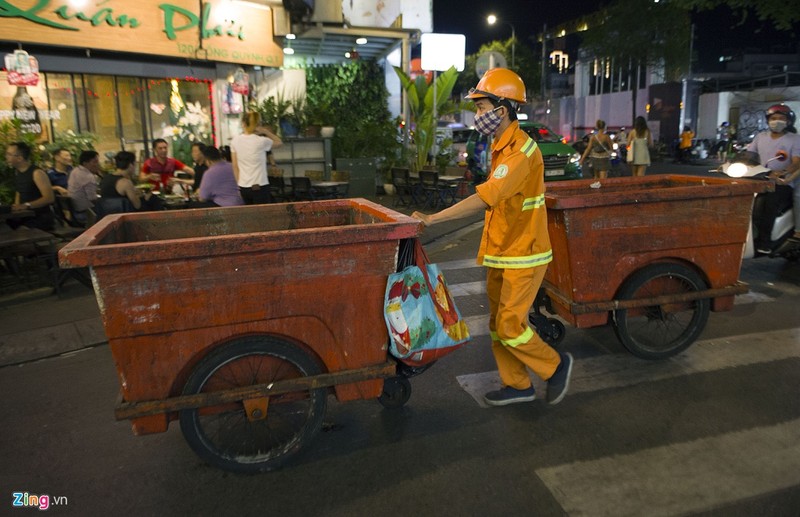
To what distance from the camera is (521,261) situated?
3.78 meters

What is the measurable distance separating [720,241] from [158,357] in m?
4.07

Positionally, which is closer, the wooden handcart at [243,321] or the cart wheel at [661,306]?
the wooden handcart at [243,321]

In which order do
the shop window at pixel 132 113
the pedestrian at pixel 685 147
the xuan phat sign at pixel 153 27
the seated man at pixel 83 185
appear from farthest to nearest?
the pedestrian at pixel 685 147, the shop window at pixel 132 113, the xuan phat sign at pixel 153 27, the seated man at pixel 83 185

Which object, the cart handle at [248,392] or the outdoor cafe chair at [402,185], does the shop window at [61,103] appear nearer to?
the outdoor cafe chair at [402,185]

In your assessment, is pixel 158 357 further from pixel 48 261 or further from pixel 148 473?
pixel 48 261

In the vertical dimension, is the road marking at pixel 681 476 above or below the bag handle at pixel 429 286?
below

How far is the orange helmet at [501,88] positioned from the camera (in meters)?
3.79

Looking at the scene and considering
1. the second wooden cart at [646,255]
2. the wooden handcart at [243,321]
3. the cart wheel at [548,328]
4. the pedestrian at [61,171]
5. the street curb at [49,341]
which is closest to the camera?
the wooden handcart at [243,321]

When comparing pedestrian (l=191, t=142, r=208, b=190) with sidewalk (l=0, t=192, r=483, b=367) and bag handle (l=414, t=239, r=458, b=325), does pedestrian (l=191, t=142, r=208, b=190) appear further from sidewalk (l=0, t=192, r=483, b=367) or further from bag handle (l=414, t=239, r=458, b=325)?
bag handle (l=414, t=239, r=458, b=325)

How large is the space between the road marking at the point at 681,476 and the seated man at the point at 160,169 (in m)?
9.11

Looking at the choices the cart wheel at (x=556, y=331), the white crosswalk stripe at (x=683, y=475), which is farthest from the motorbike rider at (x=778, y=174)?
the white crosswalk stripe at (x=683, y=475)

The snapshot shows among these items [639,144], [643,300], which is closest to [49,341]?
[643,300]

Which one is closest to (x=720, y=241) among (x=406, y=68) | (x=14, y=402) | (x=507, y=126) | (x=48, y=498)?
(x=507, y=126)

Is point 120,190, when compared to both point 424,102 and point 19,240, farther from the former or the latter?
point 424,102
